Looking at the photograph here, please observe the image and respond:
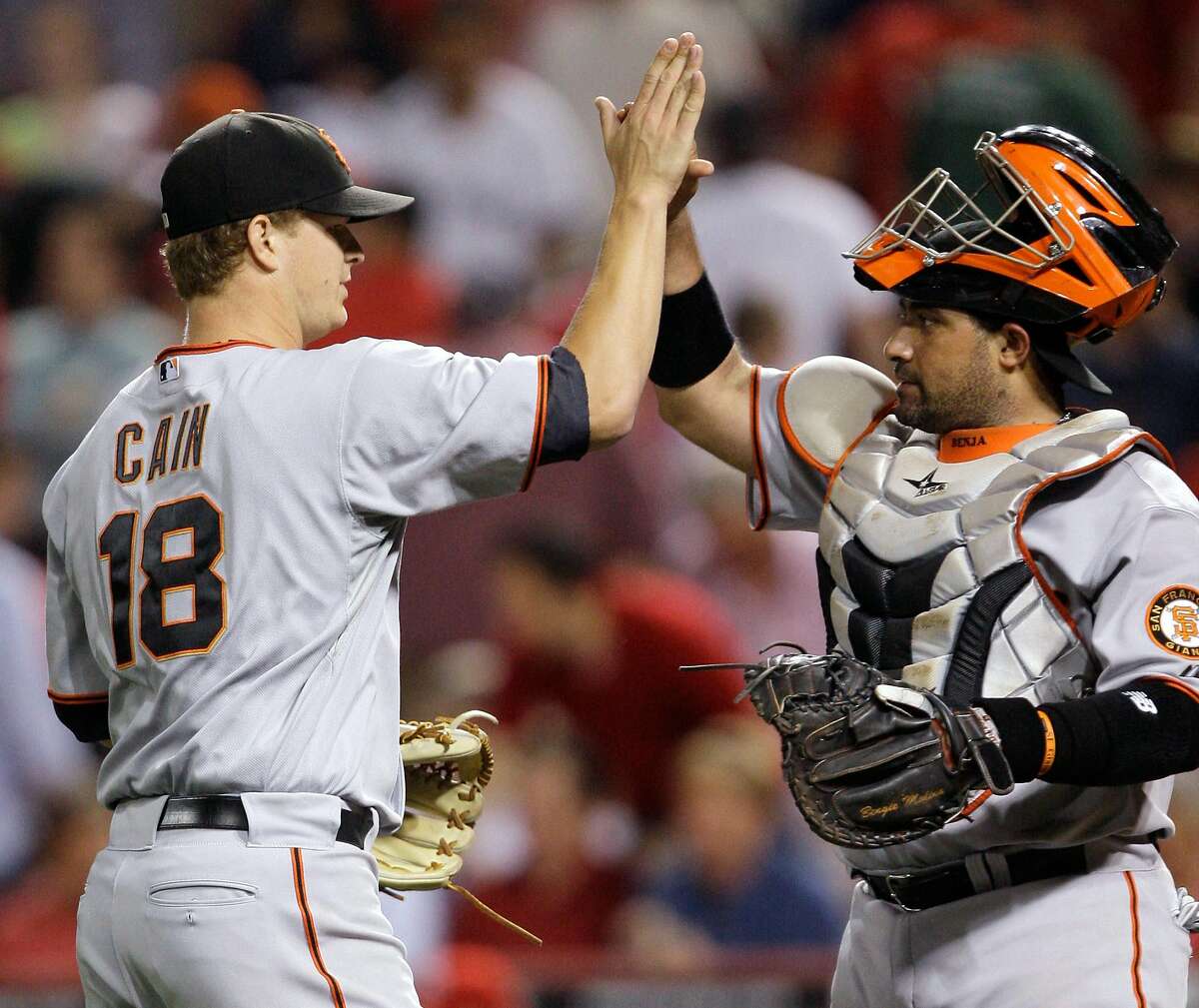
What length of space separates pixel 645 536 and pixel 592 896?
1.55m

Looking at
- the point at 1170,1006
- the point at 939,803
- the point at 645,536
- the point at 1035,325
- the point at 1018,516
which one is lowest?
the point at 645,536

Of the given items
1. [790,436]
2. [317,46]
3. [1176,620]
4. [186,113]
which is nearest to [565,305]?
[186,113]

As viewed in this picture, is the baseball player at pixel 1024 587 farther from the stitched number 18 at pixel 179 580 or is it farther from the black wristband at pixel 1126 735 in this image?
the stitched number 18 at pixel 179 580

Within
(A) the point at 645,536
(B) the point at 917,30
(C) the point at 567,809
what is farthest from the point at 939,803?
(B) the point at 917,30

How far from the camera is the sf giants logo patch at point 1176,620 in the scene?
9.23 ft

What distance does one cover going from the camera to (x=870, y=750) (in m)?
2.75

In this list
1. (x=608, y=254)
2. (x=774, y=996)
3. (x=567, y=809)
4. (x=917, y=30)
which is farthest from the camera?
(x=917, y=30)

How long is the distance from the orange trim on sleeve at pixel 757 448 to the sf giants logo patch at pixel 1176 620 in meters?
0.79

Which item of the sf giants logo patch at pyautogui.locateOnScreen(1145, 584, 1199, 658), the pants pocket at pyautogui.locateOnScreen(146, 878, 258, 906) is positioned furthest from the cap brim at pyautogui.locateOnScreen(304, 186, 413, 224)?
the sf giants logo patch at pyautogui.locateOnScreen(1145, 584, 1199, 658)

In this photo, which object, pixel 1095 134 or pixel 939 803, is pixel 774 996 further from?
pixel 1095 134

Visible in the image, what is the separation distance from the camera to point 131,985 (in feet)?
9.15

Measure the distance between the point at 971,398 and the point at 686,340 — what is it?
53 centimetres

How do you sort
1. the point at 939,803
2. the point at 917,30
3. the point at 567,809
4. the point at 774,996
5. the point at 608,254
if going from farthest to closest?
the point at 917,30, the point at 567,809, the point at 774,996, the point at 608,254, the point at 939,803

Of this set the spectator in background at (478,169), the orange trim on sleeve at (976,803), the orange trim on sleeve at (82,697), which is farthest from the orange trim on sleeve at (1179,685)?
the spectator in background at (478,169)
